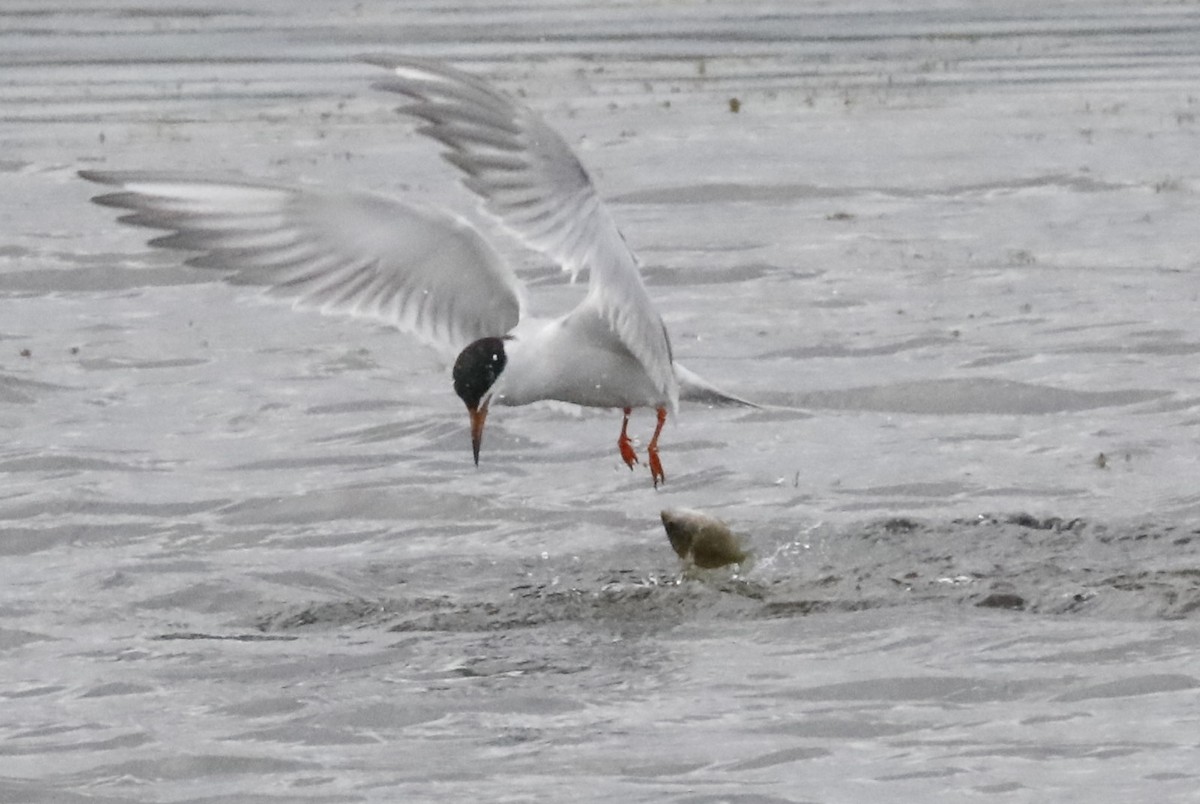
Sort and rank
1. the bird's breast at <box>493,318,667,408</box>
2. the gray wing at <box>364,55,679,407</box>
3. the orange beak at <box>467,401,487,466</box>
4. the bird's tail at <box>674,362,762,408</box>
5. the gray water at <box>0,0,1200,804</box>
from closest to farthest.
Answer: the gray water at <box>0,0,1200,804</box>, the gray wing at <box>364,55,679,407</box>, the orange beak at <box>467,401,487,466</box>, the bird's breast at <box>493,318,667,408</box>, the bird's tail at <box>674,362,762,408</box>

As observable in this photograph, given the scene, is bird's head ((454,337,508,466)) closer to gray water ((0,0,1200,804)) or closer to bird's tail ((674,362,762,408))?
gray water ((0,0,1200,804))

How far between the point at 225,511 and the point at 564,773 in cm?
346

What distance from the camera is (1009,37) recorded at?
2389 centimetres

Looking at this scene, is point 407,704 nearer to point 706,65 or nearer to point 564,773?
point 564,773

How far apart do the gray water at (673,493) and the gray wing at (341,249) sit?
881mm

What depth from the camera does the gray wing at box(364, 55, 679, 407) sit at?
24.3ft

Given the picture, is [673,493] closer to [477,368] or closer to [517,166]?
[477,368]

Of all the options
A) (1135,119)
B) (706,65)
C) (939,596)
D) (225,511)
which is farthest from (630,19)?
(939,596)

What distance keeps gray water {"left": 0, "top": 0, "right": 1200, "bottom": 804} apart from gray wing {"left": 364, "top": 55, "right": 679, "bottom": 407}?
1196 millimetres

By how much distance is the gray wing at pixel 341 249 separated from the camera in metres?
A: 8.05

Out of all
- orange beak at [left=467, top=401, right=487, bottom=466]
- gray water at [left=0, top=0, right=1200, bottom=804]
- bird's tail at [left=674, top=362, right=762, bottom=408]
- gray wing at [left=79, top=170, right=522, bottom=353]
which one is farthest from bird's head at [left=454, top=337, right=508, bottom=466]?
bird's tail at [left=674, top=362, right=762, bottom=408]

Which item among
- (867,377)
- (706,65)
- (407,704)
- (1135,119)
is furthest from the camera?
(706,65)

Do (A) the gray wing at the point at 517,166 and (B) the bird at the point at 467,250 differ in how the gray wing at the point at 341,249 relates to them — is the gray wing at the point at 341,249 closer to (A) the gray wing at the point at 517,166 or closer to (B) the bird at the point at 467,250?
(B) the bird at the point at 467,250

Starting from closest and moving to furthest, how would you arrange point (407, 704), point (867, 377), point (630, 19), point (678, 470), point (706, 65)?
point (407, 704) < point (678, 470) < point (867, 377) < point (706, 65) < point (630, 19)
